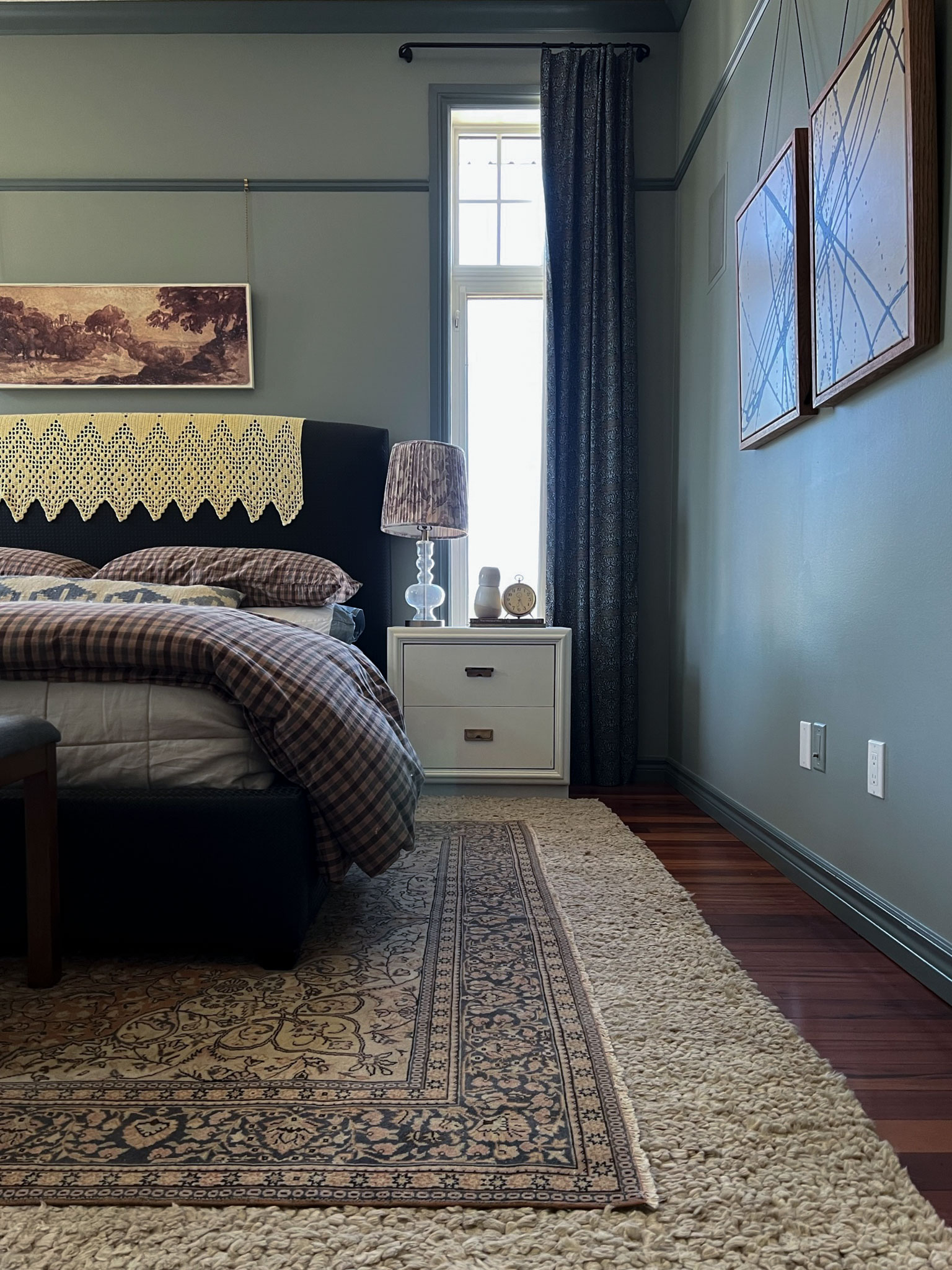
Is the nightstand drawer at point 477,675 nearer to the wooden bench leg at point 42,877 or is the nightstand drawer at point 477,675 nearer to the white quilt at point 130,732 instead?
the white quilt at point 130,732

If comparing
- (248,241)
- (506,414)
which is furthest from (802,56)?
(248,241)

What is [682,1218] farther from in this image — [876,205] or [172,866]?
[876,205]

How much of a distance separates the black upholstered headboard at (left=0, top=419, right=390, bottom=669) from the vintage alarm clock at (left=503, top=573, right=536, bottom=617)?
1.55ft

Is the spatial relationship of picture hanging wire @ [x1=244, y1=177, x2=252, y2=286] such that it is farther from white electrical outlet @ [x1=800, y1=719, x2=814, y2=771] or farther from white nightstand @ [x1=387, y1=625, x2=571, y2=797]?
white electrical outlet @ [x1=800, y1=719, x2=814, y2=771]

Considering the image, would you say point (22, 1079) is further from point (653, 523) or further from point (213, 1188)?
point (653, 523)

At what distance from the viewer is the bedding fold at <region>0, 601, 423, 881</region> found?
1.55 meters

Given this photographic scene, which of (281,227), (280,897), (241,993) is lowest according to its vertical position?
(241,993)

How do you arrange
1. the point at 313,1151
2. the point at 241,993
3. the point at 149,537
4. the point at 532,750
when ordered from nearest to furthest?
the point at 313,1151
the point at 241,993
the point at 532,750
the point at 149,537

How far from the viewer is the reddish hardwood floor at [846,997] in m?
1.09

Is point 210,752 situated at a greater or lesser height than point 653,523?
lesser

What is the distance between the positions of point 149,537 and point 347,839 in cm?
207

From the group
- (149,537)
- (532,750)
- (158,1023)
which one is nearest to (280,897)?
(158,1023)

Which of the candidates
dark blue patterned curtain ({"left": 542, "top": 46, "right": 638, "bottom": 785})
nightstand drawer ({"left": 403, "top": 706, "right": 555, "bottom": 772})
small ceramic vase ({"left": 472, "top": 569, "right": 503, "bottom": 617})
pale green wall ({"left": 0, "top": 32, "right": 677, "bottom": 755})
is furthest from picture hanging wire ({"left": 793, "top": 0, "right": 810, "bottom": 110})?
nightstand drawer ({"left": 403, "top": 706, "right": 555, "bottom": 772})

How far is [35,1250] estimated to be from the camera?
2.83ft
